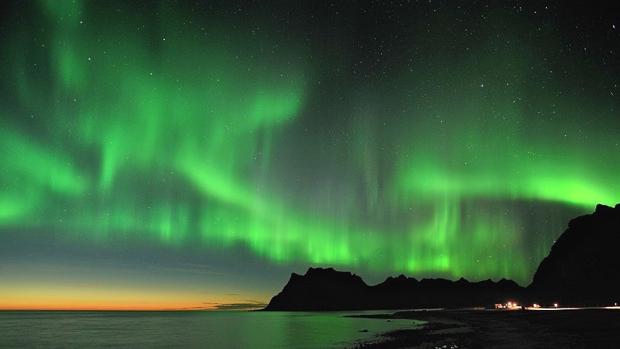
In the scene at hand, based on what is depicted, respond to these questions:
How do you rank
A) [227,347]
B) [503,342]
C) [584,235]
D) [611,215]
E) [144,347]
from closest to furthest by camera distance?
[503,342]
[227,347]
[144,347]
[611,215]
[584,235]

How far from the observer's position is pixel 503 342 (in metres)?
40.0

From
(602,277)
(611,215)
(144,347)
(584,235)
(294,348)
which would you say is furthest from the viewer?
(584,235)

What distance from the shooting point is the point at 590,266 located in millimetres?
129375

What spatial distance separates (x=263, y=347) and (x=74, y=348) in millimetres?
28953

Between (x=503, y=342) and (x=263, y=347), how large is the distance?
32.1 m

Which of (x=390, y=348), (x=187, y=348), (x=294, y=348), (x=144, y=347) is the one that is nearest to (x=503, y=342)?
(x=390, y=348)

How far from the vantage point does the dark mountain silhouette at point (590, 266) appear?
123 m

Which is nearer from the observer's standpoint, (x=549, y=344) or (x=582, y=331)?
(x=549, y=344)

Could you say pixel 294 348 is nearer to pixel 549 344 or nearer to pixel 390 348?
pixel 390 348

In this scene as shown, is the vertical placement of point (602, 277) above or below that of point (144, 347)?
above

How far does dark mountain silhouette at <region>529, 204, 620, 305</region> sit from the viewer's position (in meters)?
123

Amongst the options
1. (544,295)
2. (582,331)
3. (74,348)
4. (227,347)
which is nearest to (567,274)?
(544,295)

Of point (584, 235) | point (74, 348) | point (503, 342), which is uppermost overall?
point (584, 235)

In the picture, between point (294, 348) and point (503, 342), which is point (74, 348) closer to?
point (294, 348)
